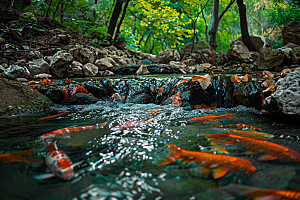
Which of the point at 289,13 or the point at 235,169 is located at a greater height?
the point at 289,13

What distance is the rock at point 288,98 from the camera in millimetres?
2053

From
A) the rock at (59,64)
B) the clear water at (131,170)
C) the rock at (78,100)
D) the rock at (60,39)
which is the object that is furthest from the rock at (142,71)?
the clear water at (131,170)

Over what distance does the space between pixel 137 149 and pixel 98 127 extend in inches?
34.9

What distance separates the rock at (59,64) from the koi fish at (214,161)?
636cm

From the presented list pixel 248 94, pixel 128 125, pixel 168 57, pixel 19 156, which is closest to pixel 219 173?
pixel 128 125

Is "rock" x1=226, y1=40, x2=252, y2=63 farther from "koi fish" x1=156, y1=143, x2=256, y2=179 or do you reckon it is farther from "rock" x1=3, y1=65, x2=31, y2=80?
"rock" x1=3, y1=65, x2=31, y2=80

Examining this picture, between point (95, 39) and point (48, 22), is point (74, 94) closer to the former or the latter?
point (95, 39)

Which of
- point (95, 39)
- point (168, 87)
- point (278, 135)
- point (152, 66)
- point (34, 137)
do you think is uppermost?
point (95, 39)

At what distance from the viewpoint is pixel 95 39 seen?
1097 centimetres

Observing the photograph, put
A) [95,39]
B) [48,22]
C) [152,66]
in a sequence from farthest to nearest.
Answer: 1. [95,39]
2. [48,22]
3. [152,66]

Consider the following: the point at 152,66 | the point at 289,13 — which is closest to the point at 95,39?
the point at 152,66

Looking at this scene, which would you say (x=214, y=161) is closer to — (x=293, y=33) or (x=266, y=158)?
(x=266, y=158)

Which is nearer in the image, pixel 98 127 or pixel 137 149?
pixel 137 149

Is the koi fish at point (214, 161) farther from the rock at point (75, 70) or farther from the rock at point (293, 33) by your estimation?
the rock at point (293, 33)
